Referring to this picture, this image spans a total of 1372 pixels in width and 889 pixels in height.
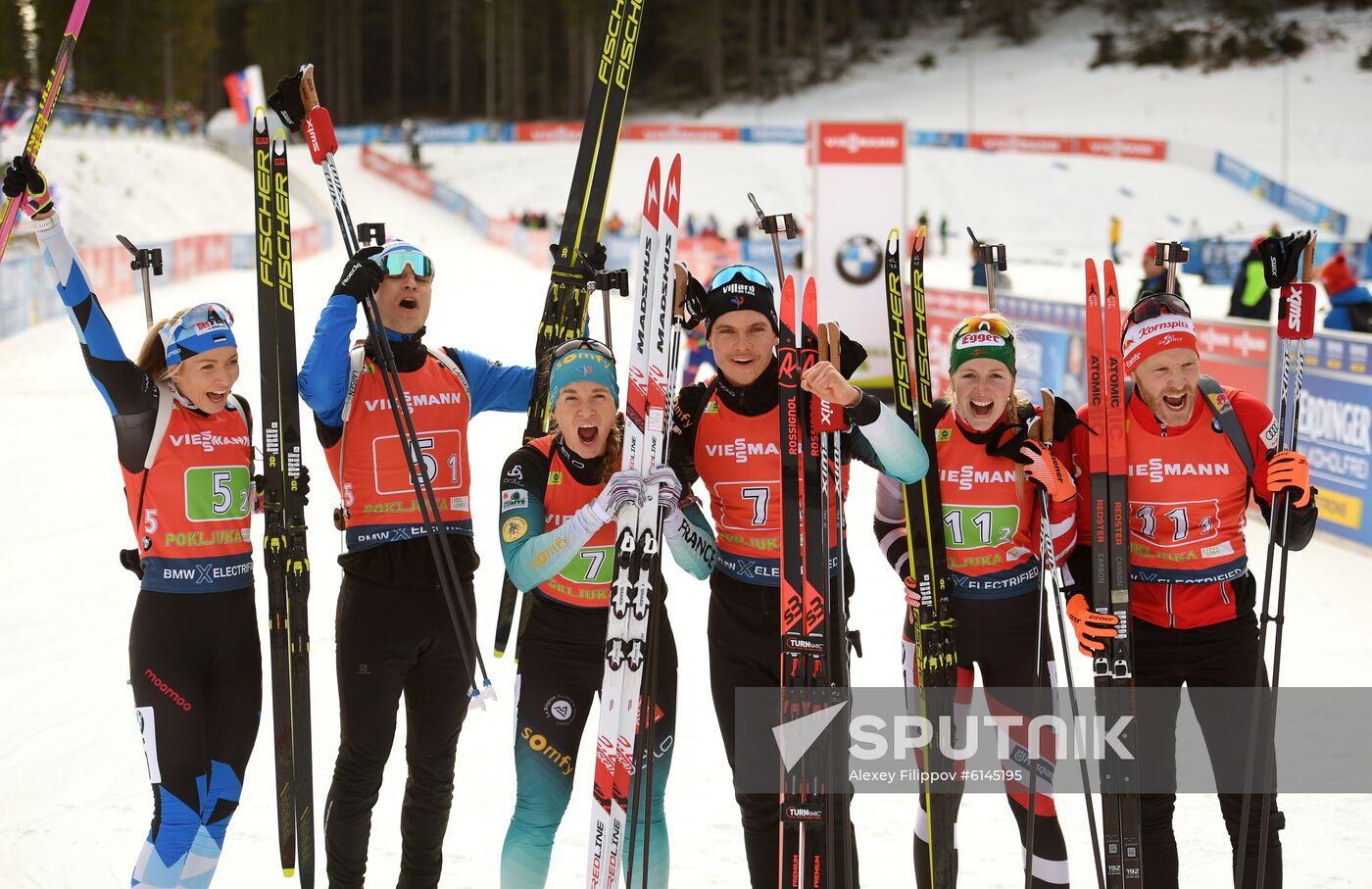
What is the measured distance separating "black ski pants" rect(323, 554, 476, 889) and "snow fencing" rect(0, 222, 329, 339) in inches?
333

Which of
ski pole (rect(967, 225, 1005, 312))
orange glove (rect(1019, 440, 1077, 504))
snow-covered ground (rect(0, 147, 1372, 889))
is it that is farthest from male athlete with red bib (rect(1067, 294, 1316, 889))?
snow-covered ground (rect(0, 147, 1372, 889))

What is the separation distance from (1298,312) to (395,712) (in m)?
2.87

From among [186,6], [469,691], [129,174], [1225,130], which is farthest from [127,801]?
[186,6]

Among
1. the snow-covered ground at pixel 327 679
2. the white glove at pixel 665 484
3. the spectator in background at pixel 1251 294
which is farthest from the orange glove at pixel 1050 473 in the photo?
the spectator in background at pixel 1251 294

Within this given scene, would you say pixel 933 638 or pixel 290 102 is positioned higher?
pixel 290 102

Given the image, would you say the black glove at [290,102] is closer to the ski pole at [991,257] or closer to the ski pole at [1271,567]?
the ski pole at [991,257]

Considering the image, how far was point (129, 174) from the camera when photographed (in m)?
33.7

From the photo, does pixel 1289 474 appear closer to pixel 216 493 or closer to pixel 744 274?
pixel 744 274

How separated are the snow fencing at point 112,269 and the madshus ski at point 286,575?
8.02m

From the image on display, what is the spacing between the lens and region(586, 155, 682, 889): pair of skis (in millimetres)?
3176

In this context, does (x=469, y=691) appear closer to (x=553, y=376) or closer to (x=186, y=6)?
(x=553, y=376)

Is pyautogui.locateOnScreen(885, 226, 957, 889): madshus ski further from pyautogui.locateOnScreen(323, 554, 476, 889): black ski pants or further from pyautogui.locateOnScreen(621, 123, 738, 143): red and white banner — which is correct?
pyautogui.locateOnScreen(621, 123, 738, 143): red and white banner

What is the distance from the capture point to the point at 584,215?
13.3 ft

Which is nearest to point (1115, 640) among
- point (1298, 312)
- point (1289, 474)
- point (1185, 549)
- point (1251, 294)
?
point (1185, 549)
